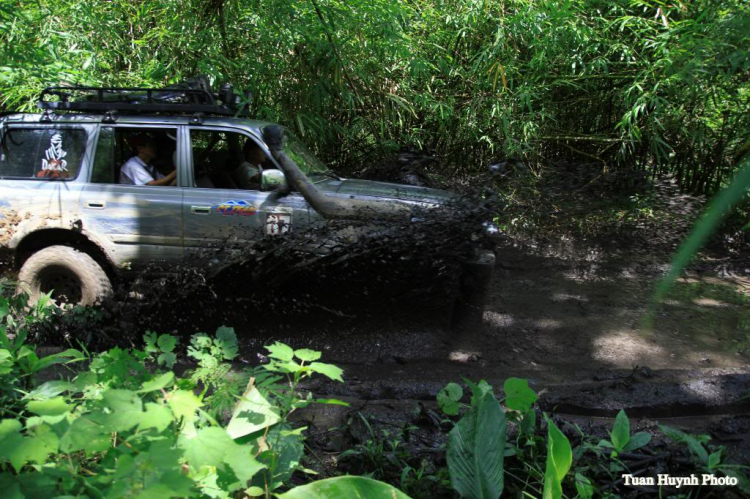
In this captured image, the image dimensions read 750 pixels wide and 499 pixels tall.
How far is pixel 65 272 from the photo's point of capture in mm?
4785

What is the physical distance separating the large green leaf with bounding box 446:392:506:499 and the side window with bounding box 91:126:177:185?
12.6 feet

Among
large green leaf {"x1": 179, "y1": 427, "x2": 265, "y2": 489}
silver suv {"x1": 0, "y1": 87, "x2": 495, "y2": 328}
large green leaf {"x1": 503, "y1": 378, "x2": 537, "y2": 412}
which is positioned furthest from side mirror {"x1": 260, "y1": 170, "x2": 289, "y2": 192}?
large green leaf {"x1": 179, "y1": 427, "x2": 265, "y2": 489}

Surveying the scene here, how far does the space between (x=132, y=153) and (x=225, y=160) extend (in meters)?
0.79

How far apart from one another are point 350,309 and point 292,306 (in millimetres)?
446

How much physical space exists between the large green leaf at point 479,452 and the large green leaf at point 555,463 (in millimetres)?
161

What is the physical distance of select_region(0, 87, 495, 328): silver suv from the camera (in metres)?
4.72

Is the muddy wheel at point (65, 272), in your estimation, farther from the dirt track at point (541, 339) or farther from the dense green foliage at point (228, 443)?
the dense green foliage at point (228, 443)

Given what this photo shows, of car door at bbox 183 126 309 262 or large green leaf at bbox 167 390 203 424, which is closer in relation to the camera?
large green leaf at bbox 167 390 203 424

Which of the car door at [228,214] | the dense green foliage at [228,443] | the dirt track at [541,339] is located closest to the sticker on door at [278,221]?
the car door at [228,214]

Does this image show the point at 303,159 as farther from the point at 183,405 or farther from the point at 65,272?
the point at 183,405

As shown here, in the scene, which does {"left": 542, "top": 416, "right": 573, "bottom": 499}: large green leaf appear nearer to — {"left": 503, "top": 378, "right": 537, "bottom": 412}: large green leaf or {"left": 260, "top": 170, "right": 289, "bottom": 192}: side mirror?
{"left": 503, "top": 378, "right": 537, "bottom": 412}: large green leaf

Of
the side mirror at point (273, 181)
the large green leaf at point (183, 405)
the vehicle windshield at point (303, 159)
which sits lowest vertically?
the large green leaf at point (183, 405)

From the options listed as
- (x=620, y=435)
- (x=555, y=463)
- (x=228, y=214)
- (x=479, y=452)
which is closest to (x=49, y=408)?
(x=479, y=452)

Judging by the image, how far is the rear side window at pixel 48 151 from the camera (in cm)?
500
